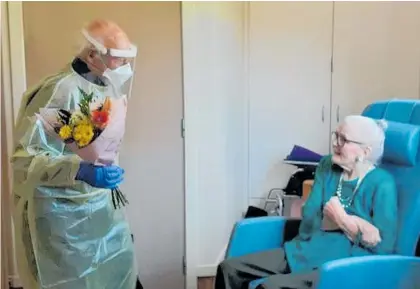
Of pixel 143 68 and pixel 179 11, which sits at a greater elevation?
pixel 179 11

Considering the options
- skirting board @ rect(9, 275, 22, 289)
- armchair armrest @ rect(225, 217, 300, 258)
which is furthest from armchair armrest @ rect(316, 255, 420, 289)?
skirting board @ rect(9, 275, 22, 289)

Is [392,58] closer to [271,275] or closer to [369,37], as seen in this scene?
[369,37]

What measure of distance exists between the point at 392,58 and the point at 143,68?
62.2 inches

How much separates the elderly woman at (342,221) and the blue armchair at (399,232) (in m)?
0.04

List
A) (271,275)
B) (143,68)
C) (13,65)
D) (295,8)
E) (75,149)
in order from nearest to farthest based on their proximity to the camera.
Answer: (75,149)
(271,275)
(13,65)
(143,68)
(295,8)

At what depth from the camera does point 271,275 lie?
2.01 m

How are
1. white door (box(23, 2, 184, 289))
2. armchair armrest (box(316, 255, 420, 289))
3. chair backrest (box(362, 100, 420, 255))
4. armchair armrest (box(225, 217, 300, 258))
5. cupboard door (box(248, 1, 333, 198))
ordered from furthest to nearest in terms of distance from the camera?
cupboard door (box(248, 1, 333, 198)) < white door (box(23, 2, 184, 289)) < armchair armrest (box(225, 217, 300, 258)) < chair backrest (box(362, 100, 420, 255)) < armchair armrest (box(316, 255, 420, 289))

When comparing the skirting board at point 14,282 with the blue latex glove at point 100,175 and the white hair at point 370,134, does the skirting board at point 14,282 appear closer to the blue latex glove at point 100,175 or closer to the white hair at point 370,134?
the blue latex glove at point 100,175

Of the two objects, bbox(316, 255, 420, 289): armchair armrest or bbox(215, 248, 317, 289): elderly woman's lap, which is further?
bbox(215, 248, 317, 289): elderly woman's lap

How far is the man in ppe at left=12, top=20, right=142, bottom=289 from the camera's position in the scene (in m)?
1.70

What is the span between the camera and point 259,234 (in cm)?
221

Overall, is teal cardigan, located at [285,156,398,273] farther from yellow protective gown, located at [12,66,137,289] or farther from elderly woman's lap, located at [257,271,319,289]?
yellow protective gown, located at [12,66,137,289]

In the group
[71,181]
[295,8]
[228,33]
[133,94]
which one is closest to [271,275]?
A: [71,181]

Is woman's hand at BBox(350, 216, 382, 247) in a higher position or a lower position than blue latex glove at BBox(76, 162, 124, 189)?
lower
